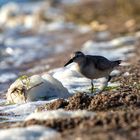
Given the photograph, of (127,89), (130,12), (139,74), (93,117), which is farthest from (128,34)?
(93,117)

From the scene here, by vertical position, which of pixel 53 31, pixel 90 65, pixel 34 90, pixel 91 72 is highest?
pixel 53 31

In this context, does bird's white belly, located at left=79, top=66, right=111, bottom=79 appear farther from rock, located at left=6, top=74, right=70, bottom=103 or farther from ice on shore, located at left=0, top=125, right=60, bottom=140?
ice on shore, located at left=0, top=125, right=60, bottom=140

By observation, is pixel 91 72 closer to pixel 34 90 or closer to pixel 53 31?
pixel 34 90

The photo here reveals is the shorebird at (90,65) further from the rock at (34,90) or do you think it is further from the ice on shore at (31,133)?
the ice on shore at (31,133)

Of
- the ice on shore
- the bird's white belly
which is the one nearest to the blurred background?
the bird's white belly

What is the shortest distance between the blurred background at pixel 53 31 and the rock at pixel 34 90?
317cm

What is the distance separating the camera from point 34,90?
9055 millimetres

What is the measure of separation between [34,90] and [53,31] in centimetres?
2399

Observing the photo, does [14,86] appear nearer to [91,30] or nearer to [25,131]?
[25,131]

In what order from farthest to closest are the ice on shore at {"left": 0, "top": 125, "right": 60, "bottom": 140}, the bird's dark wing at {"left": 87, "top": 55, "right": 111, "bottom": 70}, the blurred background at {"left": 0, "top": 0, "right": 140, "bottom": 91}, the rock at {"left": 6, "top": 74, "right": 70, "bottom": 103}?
1. the blurred background at {"left": 0, "top": 0, "right": 140, "bottom": 91}
2. the bird's dark wing at {"left": 87, "top": 55, "right": 111, "bottom": 70}
3. the rock at {"left": 6, "top": 74, "right": 70, "bottom": 103}
4. the ice on shore at {"left": 0, "top": 125, "right": 60, "bottom": 140}

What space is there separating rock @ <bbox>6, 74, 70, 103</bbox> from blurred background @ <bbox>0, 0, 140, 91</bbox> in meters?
3.17

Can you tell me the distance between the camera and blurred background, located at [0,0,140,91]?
18.7m

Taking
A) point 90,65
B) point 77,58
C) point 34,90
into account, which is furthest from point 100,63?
point 34,90

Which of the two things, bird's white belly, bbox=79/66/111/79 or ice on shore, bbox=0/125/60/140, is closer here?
ice on shore, bbox=0/125/60/140
